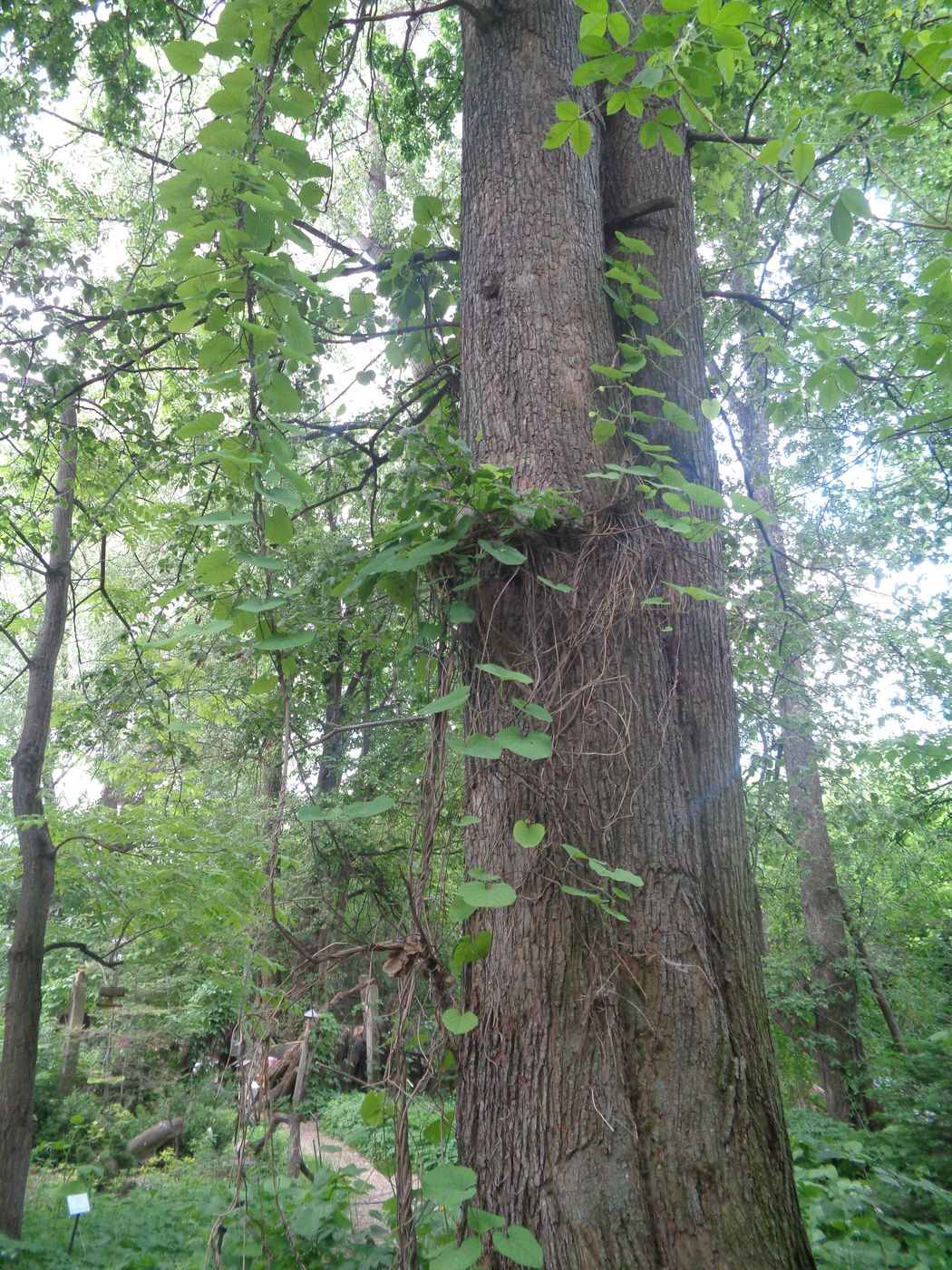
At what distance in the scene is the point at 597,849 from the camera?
1664 millimetres

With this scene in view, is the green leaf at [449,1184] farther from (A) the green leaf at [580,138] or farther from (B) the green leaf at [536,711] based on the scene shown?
(A) the green leaf at [580,138]

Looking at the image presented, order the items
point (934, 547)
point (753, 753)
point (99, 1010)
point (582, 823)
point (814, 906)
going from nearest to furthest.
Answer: point (582, 823) < point (753, 753) < point (934, 547) < point (814, 906) < point (99, 1010)

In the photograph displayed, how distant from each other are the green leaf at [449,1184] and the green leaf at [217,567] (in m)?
1.21

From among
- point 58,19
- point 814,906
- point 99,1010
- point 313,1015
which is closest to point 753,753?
point 814,906

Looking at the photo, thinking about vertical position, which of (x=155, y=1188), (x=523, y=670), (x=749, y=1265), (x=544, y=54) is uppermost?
(x=544, y=54)

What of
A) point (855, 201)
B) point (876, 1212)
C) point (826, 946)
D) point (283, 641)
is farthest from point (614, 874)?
point (826, 946)

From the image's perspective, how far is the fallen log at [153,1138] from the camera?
10172mm

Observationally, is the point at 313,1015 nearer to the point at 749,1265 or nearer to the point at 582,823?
the point at 582,823

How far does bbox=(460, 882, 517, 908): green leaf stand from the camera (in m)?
1.42

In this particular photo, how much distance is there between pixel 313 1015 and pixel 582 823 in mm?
717

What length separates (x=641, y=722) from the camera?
71.1 inches

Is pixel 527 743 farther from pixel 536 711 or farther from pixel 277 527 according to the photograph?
pixel 277 527

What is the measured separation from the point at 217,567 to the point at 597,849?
1003 millimetres

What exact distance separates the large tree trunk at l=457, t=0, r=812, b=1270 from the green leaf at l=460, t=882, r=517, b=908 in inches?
8.4
